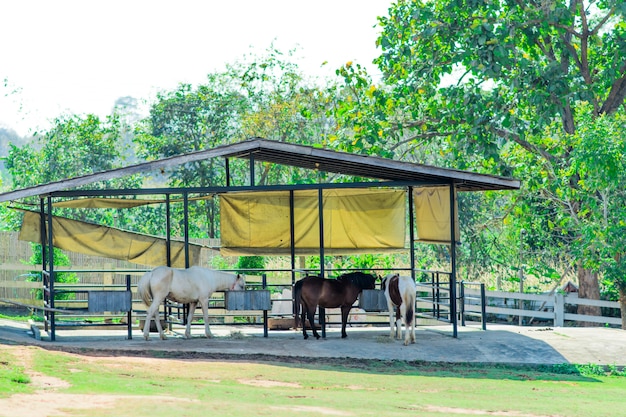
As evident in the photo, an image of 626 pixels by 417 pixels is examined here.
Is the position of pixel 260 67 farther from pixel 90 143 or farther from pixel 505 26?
pixel 505 26

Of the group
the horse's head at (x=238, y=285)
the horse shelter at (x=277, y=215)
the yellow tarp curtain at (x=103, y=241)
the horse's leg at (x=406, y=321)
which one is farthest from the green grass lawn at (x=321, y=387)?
the yellow tarp curtain at (x=103, y=241)

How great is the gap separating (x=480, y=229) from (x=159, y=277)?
12.9 m

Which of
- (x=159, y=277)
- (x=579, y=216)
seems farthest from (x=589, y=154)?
(x=159, y=277)

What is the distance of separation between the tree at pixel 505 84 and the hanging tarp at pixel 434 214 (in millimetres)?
5013

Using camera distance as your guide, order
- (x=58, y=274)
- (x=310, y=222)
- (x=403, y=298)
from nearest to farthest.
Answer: (x=403, y=298) → (x=310, y=222) → (x=58, y=274)

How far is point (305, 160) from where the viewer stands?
16.8 metres

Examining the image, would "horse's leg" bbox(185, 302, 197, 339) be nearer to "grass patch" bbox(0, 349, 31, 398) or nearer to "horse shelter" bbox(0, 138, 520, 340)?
"horse shelter" bbox(0, 138, 520, 340)

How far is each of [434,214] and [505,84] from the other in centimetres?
745

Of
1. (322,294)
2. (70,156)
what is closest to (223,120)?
(70,156)

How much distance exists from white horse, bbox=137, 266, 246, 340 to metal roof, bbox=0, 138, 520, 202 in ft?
5.80

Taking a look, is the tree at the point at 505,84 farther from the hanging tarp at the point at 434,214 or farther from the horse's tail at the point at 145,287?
the horse's tail at the point at 145,287

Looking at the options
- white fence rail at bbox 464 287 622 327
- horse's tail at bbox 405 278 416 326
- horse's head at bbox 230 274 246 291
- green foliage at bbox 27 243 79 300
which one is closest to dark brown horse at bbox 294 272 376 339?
horse's head at bbox 230 274 246 291

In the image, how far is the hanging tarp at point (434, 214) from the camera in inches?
668

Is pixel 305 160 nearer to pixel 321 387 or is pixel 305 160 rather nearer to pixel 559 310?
pixel 321 387
